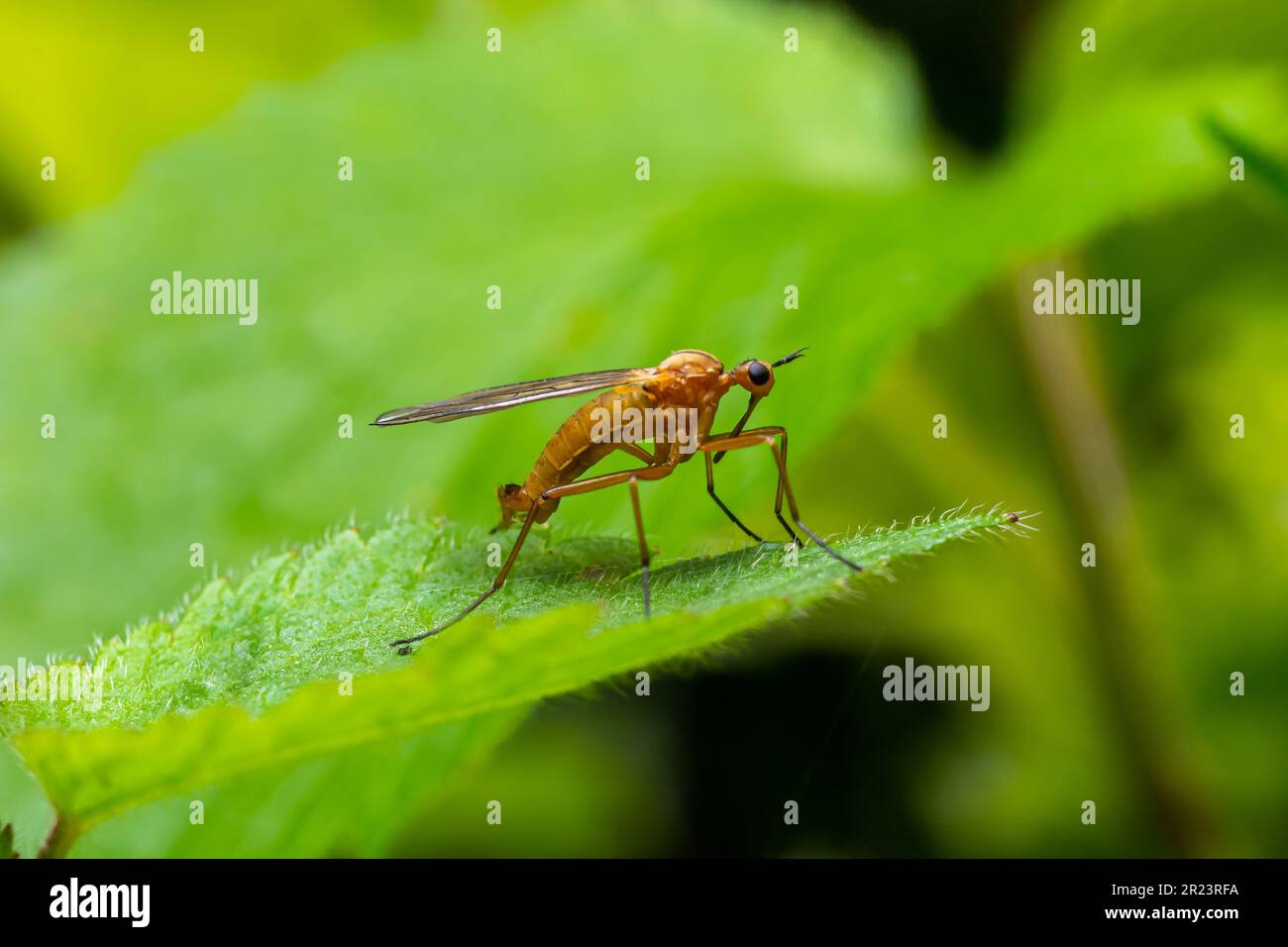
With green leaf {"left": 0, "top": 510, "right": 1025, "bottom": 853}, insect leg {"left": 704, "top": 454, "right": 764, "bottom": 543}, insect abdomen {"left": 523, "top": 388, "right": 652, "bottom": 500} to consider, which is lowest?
green leaf {"left": 0, "top": 510, "right": 1025, "bottom": 853}

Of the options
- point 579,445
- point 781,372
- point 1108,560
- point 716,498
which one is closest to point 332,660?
point 579,445

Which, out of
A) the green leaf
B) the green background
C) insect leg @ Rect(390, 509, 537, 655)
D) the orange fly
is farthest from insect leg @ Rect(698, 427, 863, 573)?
the green leaf

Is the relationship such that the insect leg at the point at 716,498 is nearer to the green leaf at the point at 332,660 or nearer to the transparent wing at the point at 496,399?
the transparent wing at the point at 496,399

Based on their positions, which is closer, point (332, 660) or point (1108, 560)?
point (332, 660)

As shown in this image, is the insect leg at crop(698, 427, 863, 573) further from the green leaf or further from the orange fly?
the green leaf

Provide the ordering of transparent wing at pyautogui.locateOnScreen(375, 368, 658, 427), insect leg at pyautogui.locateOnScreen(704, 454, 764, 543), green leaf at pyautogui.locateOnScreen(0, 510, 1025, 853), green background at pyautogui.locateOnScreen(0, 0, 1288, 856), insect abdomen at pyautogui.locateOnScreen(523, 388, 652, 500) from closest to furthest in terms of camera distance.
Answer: green leaf at pyautogui.locateOnScreen(0, 510, 1025, 853) → transparent wing at pyautogui.locateOnScreen(375, 368, 658, 427) → insect abdomen at pyautogui.locateOnScreen(523, 388, 652, 500) → insect leg at pyautogui.locateOnScreen(704, 454, 764, 543) → green background at pyautogui.locateOnScreen(0, 0, 1288, 856)

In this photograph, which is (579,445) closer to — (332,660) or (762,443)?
(762,443)
